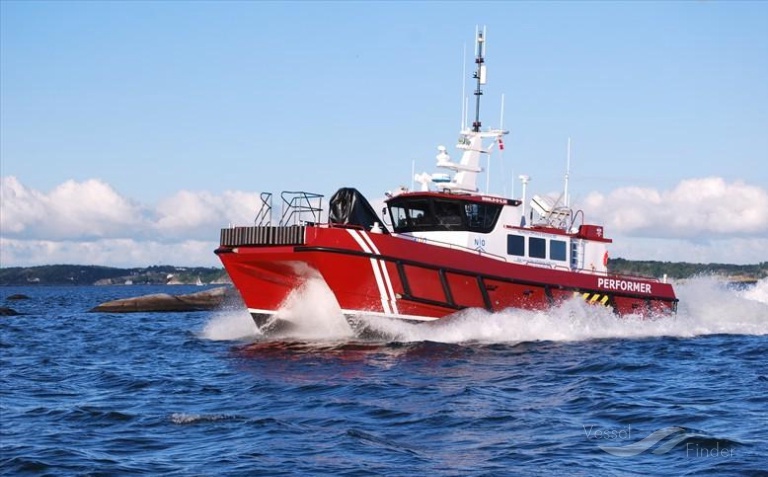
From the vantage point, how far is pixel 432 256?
21547 mm

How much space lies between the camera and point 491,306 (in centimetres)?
2267

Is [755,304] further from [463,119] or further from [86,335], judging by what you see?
[86,335]

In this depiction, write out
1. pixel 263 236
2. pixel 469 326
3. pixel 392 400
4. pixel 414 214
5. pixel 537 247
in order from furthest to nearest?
pixel 537 247
pixel 414 214
pixel 469 326
pixel 263 236
pixel 392 400

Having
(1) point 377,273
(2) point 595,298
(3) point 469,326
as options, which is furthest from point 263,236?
(2) point 595,298

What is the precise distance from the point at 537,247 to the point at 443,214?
10.4 ft

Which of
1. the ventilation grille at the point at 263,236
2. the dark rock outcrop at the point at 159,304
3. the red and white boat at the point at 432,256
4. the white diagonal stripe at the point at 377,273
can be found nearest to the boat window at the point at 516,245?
the red and white boat at the point at 432,256

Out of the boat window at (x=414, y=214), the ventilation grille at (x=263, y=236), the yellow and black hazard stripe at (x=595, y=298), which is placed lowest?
the yellow and black hazard stripe at (x=595, y=298)

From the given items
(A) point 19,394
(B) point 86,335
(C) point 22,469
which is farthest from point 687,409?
(B) point 86,335

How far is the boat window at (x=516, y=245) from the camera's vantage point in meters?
24.3

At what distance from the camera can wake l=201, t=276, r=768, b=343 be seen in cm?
2166

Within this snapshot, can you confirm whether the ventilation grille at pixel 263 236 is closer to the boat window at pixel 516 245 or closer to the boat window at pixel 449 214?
the boat window at pixel 449 214

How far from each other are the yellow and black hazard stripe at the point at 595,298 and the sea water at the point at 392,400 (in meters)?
0.26

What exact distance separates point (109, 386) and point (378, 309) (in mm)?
7475

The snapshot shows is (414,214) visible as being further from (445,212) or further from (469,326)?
(469,326)
